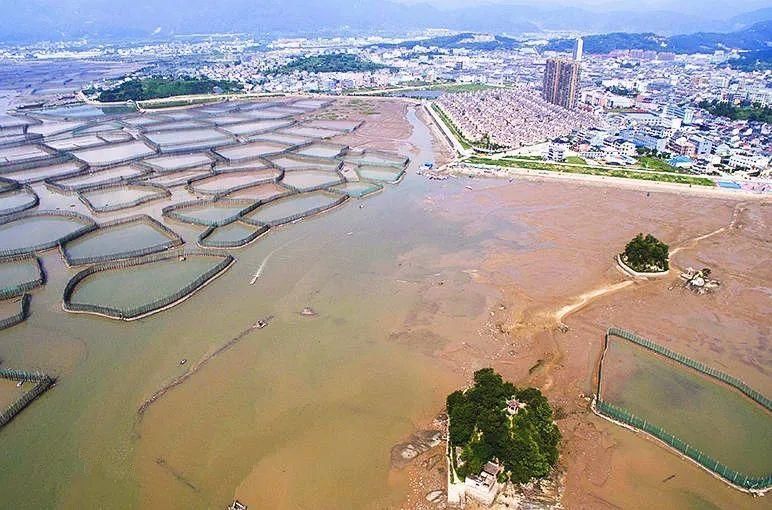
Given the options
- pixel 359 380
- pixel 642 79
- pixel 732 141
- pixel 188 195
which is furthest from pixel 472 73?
pixel 359 380

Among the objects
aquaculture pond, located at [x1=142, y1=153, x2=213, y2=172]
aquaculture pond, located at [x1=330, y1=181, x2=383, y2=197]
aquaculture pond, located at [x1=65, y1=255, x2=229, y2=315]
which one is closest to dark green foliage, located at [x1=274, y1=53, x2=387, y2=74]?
aquaculture pond, located at [x1=142, y1=153, x2=213, y2=172]

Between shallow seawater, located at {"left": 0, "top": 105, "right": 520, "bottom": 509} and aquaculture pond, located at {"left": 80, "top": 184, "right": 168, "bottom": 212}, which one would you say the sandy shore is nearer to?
shallow seawater, located at {"left": 0, "top": 105, "right": 520, "bottom": 509}

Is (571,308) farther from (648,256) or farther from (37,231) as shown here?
(37,231)

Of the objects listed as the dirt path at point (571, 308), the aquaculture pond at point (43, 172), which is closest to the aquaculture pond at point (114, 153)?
the aquaculture pond at point (43, 172)

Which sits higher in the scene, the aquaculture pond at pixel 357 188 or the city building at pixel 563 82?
the city building at pixel 563 82

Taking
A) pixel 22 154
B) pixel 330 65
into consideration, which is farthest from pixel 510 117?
pixel 330 65

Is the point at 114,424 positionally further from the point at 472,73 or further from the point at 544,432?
the point at 472,73

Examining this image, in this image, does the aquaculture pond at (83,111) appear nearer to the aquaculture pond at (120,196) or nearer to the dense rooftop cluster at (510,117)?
the aquaculture pond at (120,196)
